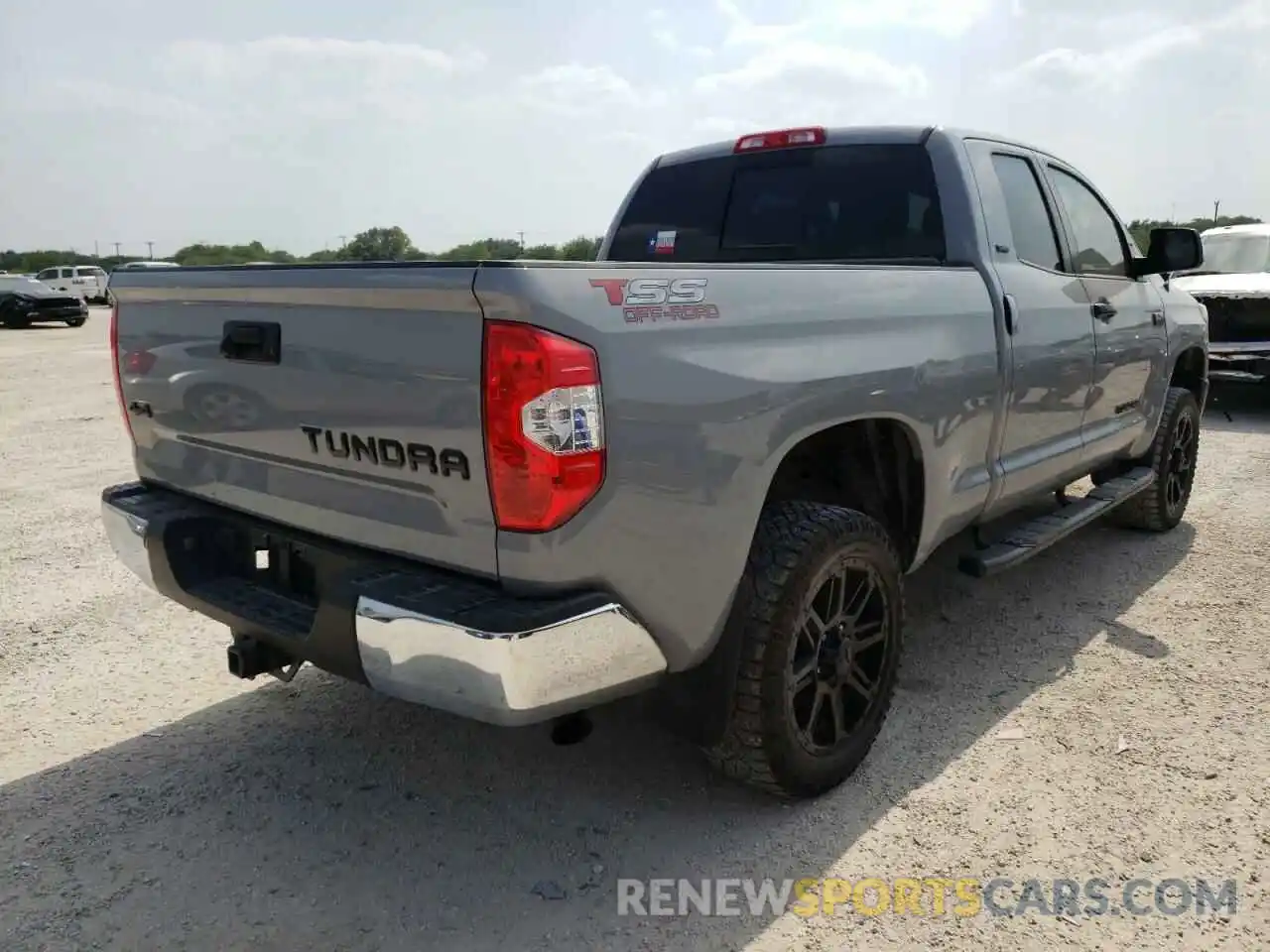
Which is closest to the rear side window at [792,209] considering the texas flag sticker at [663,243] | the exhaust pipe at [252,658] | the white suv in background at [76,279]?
the texas flag sticker at [663,243]

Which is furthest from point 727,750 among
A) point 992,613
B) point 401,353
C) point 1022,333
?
point 992,613

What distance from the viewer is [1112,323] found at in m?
4.45

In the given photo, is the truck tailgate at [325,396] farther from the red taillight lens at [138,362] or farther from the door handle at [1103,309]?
the door handle at [1103,309]

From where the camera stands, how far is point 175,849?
106 inches

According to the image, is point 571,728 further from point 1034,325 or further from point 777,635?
point 1034,325

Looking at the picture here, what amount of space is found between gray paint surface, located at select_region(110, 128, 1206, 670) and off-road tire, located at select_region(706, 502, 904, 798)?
0.15 meters

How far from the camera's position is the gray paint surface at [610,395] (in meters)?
2.17

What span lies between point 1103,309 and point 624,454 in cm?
305

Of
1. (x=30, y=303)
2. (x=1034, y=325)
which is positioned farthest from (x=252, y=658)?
(x=30, y=303)

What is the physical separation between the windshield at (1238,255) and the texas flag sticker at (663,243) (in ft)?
26.9

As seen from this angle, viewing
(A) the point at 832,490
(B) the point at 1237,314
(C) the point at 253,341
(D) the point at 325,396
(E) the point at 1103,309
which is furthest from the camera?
(B) the point at 1237,314

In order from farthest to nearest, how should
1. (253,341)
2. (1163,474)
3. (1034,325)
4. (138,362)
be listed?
(1163,474)
(1034,325)
(138,362)
(253,341)
